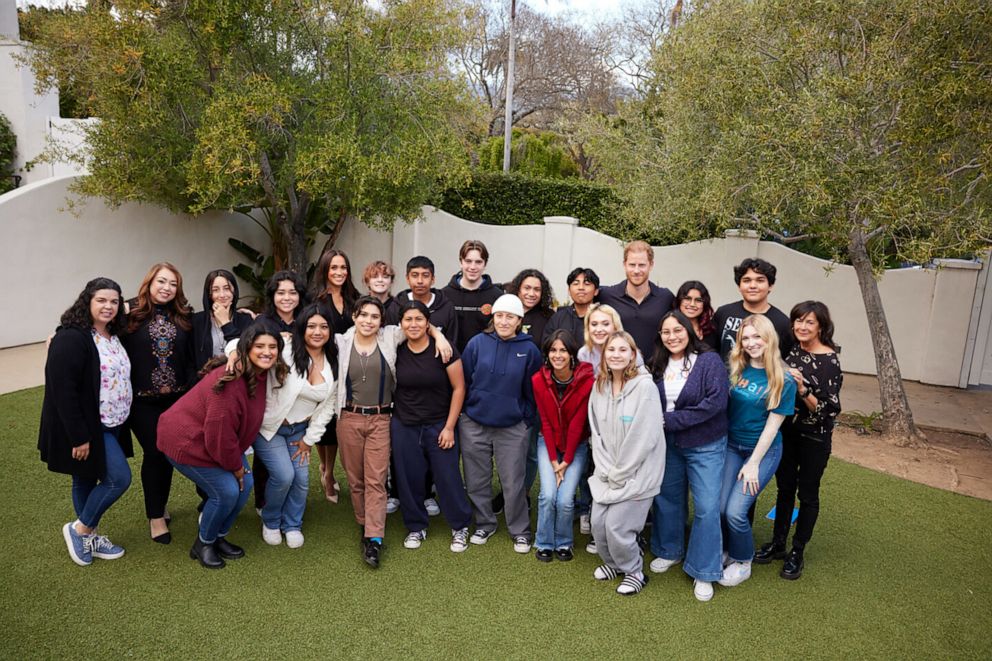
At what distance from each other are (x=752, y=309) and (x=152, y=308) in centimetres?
388

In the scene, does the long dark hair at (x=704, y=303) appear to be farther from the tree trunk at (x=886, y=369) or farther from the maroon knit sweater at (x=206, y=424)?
the tree trunk at (x=886, y=369)

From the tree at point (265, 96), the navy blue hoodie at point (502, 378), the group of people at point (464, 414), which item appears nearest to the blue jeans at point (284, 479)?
the group of people at point (464, 414)

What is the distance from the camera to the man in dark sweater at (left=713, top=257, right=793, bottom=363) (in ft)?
15.6

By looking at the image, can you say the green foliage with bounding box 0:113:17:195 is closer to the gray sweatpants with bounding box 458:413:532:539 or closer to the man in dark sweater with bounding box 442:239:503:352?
the man in dark sweater with bounding box 442:239:503:352

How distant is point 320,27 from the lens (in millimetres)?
9078

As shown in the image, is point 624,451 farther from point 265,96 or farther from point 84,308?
point 265,96

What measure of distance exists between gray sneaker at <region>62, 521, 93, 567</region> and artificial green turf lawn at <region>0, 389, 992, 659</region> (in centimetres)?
5

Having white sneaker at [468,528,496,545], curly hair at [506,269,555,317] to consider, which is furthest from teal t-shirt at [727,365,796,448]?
white sneaker at [468,528,496,545]

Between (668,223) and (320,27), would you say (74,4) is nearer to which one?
(320,27)

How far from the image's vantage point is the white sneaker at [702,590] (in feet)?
13.7

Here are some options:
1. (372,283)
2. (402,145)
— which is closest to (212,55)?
(402,145)

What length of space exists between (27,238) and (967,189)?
1084cm

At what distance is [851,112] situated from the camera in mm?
6113

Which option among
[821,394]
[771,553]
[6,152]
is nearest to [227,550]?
[771,553]
